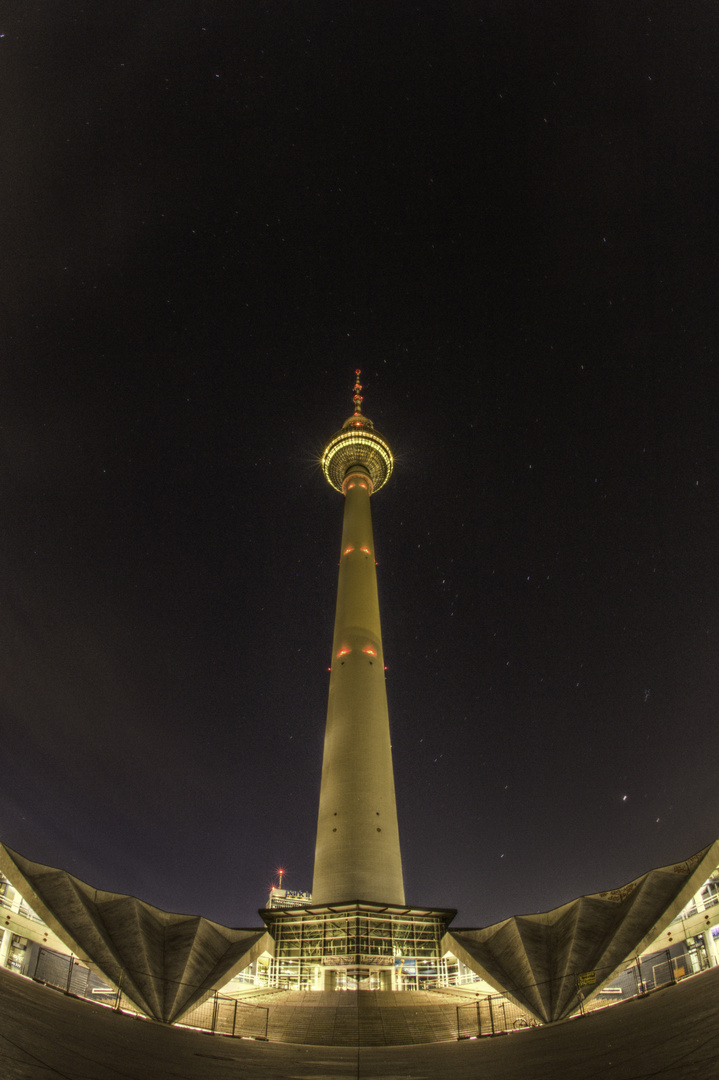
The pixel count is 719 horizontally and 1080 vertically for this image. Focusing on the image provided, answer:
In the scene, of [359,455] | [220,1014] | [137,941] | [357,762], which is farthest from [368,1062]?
[359,455]

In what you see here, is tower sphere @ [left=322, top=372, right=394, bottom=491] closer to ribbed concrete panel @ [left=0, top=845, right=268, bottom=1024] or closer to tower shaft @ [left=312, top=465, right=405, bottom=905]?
tower shaft @ [left=312, top=465, right=405, bottom=905]

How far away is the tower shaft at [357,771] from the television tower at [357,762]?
0.19ft

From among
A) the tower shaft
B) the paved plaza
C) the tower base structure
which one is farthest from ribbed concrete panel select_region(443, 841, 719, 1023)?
the paved plaza

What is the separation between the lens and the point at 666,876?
29.8 m

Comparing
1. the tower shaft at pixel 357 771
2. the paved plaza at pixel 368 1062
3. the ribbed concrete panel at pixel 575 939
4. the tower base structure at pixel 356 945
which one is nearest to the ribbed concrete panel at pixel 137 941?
the tower base structure at pixel 356 945

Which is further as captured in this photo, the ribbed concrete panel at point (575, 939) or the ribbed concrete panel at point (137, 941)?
the ribbed concrete panel at point (575, 939)

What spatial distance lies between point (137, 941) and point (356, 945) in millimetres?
13596

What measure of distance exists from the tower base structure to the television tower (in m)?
1.26

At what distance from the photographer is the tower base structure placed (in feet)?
115

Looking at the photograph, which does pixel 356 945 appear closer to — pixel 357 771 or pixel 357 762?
pixel 357 771

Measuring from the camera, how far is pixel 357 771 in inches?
1650

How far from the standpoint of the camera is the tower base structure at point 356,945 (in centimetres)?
3491

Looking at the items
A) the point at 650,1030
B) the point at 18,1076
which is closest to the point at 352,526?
the point at 650,1030

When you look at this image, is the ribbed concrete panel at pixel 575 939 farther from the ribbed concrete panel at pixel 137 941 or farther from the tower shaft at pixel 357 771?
the ribbed concrete panel at pixel 137 941
